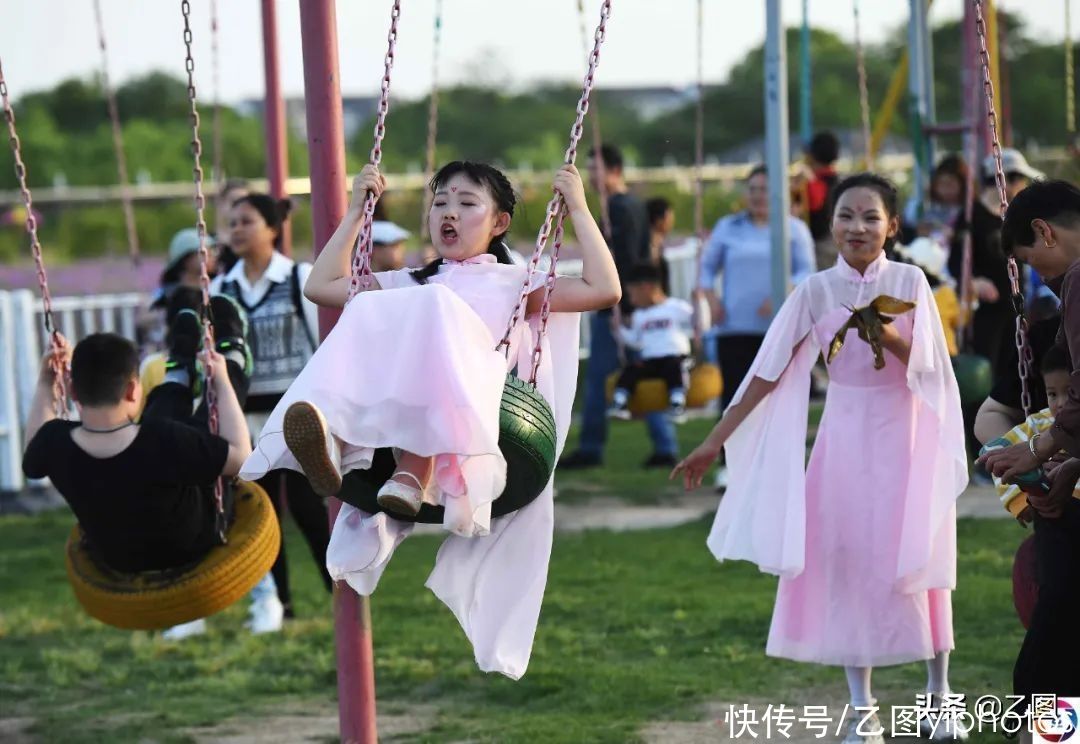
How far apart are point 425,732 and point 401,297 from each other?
2056 millimetres

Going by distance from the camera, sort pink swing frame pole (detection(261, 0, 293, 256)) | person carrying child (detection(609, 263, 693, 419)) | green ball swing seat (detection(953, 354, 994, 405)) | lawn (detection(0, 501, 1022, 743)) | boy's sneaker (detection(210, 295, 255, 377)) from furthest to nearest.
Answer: person carrying child (detection(609, 263, 693, 419)), pink swing frame pole (detection(261, 0, 293, 256)), green ball swing seat (detection(953, 354, 994, 405)), boy's sneaker (detection(210, 295, 255, 377)), lawn (detection(0, 501, 1022, 743))

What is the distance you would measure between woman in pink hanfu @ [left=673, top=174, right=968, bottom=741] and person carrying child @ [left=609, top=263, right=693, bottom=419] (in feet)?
16.5

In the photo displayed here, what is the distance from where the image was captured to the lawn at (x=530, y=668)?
618 centimetres

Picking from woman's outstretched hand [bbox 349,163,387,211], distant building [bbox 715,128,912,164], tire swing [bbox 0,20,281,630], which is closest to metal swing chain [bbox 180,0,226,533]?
tire swing [bbox 0,20,281,630]

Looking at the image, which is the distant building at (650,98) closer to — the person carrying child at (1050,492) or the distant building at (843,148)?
the distant building at (843,148)

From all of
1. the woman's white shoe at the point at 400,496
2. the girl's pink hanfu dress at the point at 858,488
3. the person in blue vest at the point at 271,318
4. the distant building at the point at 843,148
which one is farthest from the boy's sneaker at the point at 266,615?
the distant building at the point at 843,148

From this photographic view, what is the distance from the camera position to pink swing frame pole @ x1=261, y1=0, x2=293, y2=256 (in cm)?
869

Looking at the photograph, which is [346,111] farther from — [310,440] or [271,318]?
[310,440]

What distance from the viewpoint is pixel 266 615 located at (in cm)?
762

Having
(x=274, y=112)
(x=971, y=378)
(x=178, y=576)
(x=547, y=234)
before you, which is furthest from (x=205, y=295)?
(x=274, y=112)

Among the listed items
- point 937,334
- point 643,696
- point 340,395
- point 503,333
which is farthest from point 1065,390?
point 643,696

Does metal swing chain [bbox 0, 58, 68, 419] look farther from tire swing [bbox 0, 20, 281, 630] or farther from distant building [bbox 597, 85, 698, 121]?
distant building [bbox 597, 85, 698, 121]

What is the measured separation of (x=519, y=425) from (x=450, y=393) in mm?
200

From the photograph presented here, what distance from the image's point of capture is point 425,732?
598cm
